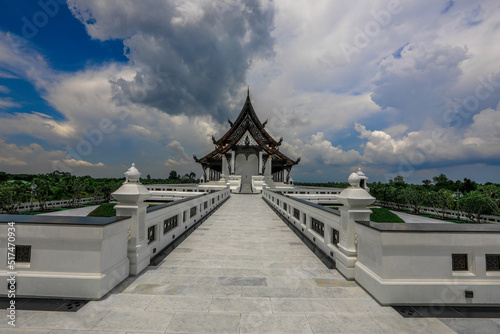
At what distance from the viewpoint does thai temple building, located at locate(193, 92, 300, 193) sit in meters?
38.0

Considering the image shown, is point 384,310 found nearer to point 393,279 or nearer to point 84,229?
point 393,279

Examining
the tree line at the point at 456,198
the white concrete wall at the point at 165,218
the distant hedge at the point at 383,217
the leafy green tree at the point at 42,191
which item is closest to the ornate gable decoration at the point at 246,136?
the tree line at the point at 456,198

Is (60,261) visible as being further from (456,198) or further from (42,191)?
(456,198)

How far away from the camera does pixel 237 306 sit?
4.05 meters

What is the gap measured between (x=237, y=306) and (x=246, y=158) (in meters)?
38.8

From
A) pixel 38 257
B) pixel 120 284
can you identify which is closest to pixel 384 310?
pixel 120 284

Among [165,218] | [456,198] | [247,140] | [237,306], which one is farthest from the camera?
[247,140]

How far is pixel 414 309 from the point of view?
4070 mm

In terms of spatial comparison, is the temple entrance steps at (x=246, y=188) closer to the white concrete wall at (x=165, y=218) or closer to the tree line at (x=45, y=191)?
the tree line at (x=45, y=191)

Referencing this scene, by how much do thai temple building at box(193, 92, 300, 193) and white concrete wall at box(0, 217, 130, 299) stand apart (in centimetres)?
3012

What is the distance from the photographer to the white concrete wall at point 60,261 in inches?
164

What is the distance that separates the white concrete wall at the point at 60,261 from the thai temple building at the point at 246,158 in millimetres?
30123

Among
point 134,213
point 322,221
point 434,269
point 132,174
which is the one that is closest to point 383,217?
point 322,221

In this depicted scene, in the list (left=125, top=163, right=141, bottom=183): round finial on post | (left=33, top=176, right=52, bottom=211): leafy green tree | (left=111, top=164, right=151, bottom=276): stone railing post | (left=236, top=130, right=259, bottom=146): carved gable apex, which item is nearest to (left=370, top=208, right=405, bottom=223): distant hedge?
(left=111, top=164, right=151, bottom=276): stone railing post
